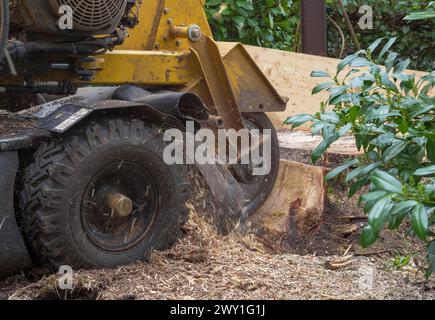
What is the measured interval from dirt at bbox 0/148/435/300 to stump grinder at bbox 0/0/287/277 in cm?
18

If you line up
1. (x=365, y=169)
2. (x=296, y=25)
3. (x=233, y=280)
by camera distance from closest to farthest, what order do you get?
(x=365, y=169), (x=233, y=280), (x=296, y=25)

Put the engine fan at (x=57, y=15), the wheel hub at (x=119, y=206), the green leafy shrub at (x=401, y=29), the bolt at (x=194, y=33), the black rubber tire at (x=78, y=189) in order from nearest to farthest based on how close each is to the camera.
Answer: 1. the black rubber tire at (x=78, y=189)
2. the engine fan at (x=57, y=15)
3. the wheel hub at (x=119, y=206)
4. the bolt at (x=194, y=33)
5. the green leafy shrub at (x=401, y=29)

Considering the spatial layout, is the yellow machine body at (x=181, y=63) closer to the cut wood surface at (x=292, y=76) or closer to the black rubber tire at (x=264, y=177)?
the black rubber tire at (x=264, y=177)

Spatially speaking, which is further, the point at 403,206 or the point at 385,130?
the point at 385,130

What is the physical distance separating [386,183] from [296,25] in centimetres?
787

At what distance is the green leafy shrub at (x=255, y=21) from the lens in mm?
8914

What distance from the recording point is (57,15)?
4133 millimetres

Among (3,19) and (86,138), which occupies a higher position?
(3,19)

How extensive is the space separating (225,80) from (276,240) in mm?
1229

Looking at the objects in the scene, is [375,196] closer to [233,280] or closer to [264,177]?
[233,280]

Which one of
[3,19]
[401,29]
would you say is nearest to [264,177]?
[3,19]

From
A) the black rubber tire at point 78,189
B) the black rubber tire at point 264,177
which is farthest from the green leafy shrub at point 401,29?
the black rubber tire at point 78,189
